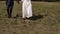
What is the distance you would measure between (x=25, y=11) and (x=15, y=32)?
2.33m

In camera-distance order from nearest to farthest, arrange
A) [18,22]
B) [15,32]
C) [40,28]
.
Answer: [15,32] → [40,28] → [18,22]

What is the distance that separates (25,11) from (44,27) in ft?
5.43

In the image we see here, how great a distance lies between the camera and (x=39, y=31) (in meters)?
9.26

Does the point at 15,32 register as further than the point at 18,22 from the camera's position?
No

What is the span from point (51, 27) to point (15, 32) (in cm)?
174

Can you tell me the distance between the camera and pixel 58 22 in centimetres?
1108

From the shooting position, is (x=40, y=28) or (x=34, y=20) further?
(x=34, y=20)

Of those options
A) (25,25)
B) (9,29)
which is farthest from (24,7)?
(9,29)

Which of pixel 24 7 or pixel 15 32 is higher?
pixel 24 7

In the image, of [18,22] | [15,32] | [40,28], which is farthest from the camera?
[18,22]

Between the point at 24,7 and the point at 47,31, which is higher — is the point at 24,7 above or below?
above

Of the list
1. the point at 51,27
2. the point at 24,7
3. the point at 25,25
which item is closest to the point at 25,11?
the point at 24,7

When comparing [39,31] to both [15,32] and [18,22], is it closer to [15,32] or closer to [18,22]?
[15,32]

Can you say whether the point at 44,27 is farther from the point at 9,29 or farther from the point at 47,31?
the point at 9,29
